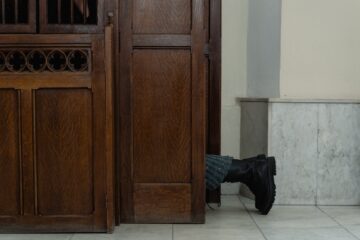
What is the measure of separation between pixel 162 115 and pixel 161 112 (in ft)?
0.06

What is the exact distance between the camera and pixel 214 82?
11.5 ft

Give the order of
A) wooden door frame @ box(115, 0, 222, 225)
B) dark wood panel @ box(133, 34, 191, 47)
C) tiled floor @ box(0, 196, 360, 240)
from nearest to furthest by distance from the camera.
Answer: tiled floor @ box(0, 196, 360, 240), dark wood panel @ box(133, 34, 191, 47), wooden door frame @ box(115, 0, 222, 225)

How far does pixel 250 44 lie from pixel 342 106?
2.60 ft

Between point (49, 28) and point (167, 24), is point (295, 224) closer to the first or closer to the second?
point (167, 24)

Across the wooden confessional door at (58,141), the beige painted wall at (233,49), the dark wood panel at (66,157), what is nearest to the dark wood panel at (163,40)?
the wooden confessional door at (58,141)

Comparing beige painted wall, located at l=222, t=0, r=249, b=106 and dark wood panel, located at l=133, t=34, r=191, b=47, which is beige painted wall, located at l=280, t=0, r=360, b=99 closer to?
beige painted wall, located at l=222, t=0, r=249, b=106

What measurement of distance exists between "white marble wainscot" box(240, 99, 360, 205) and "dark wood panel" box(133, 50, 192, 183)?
775 mm

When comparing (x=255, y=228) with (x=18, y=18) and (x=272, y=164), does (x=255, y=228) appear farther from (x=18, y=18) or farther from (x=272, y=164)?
(x=18, y=18)

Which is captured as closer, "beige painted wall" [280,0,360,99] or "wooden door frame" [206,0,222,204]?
"beige painted wall" [280,0,360,99]

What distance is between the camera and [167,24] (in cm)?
272

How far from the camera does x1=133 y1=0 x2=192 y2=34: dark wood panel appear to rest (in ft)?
8.93

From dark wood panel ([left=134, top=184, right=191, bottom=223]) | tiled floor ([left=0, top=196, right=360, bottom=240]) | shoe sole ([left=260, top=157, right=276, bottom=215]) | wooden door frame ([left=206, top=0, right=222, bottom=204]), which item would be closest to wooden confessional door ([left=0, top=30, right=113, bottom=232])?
tiled floor ([left=0, top=196, right=360, bottom=240])

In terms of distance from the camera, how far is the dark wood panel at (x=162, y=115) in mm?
2734

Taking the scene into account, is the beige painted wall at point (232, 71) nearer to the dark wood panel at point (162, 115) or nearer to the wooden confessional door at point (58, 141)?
the dark wood panel at point (162, 115)
